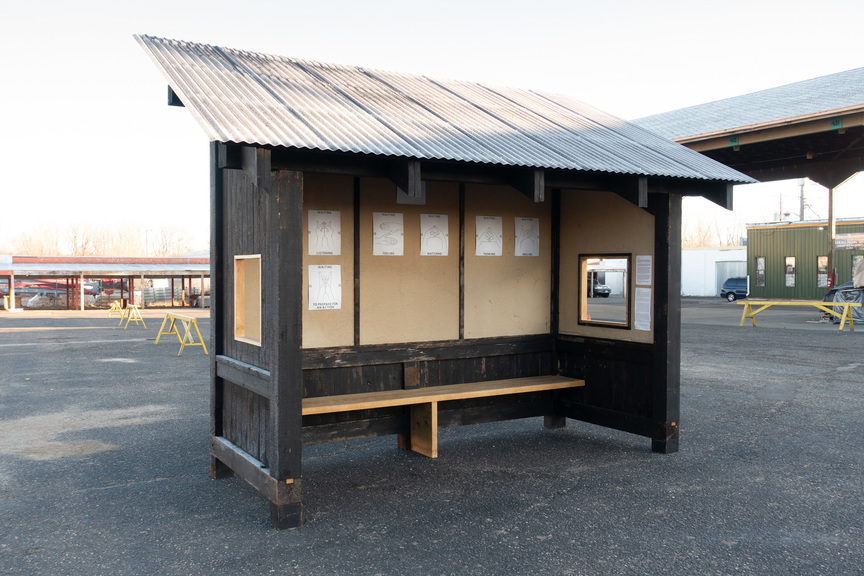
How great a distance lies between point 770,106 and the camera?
19.6m

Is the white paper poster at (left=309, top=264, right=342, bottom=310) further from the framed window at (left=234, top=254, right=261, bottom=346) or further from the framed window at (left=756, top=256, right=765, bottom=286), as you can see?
the framed window at (left=756, top=256, right=765, bottom=286)

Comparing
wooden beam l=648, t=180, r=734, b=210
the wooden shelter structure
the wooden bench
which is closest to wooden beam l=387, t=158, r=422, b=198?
the wooden shelter structure

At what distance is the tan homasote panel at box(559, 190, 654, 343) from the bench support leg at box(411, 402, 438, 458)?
1.95 metres

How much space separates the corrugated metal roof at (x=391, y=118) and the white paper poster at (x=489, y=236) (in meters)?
0.99

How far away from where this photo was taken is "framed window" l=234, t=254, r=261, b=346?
5641 millimetres

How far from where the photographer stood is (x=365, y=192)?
21.1 feet

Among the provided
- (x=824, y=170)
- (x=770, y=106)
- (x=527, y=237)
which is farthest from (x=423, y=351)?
(x=824, y=170)

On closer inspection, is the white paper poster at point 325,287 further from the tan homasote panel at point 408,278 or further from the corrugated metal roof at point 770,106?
the corrugated metal roof at point 770,106

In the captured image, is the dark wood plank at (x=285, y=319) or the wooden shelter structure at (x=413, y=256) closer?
the dark wood plank at (x=285, y=319)

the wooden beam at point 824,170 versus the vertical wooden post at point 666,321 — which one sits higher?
the wooden beam at point 824,170

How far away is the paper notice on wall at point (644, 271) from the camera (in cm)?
685

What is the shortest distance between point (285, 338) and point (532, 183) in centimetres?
232

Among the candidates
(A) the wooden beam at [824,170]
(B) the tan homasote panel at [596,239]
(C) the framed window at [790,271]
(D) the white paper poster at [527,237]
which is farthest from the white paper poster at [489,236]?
(C) the framed window at [790,271]

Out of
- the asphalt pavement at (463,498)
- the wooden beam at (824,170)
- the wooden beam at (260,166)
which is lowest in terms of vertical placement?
the asphalt pavement at (463,498)
